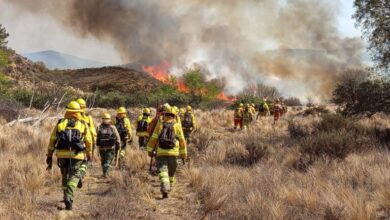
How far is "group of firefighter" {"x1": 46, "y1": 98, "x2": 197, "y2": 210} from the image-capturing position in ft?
23.3

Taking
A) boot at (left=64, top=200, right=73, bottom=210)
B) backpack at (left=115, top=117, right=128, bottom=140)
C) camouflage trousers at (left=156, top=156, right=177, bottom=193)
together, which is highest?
backpack at (left=115, top=117, right=128, bottom=140)

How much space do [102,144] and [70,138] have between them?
126 inches

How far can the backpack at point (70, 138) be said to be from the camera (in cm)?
704

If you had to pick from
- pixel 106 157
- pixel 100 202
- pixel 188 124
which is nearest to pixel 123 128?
pixel 106 157

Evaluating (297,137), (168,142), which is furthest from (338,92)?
(168,142)

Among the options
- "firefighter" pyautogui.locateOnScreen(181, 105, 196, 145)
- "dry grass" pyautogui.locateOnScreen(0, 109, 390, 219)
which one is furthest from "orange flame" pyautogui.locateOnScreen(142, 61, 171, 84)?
"dry grass" pyautogui.locateOnScreen(0, 109, 390, 219)

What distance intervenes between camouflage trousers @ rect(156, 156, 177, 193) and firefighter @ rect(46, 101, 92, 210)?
159 cm

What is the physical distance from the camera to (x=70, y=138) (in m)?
7.04

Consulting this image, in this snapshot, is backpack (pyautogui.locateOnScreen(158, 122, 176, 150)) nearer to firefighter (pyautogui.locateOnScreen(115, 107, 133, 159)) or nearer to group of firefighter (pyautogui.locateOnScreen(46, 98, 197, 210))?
group of firefighter (pyautogui.locateOnScreen(46, 98, 197, 210))

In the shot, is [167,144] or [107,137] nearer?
[167,144]

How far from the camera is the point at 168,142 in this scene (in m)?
8.57

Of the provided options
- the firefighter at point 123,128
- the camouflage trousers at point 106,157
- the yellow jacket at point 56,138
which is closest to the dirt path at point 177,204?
the camouflage trousers at point 106,157

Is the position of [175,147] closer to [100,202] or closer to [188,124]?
[100,202]

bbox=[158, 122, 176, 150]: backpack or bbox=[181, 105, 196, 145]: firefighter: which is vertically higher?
bbox=[181, 105, 196, 145]: firefighter
